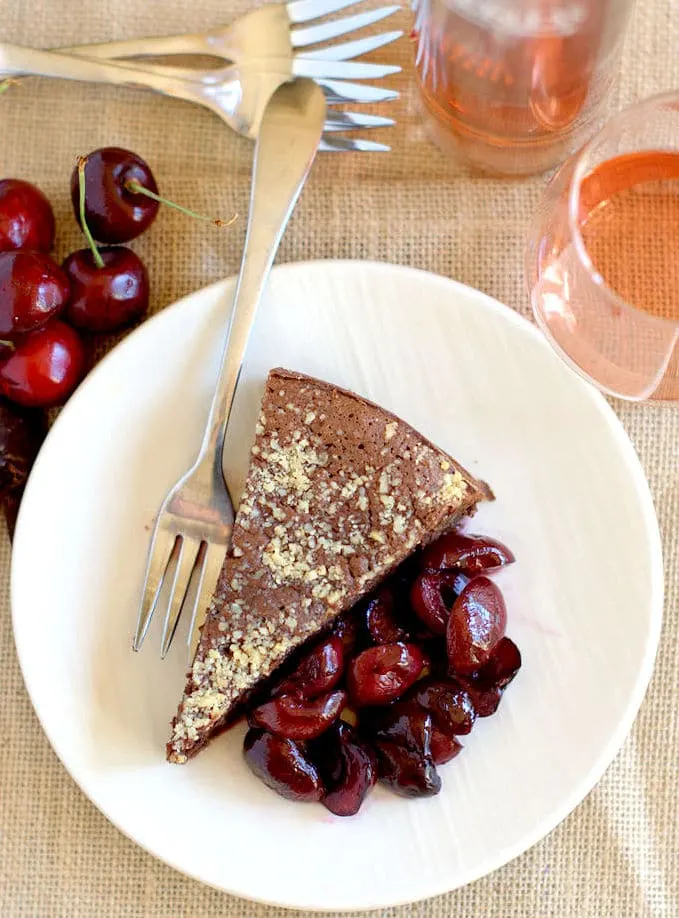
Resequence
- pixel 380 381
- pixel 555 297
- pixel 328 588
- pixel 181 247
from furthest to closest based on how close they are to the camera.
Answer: pixel 181 247, pixel 380 381, pixel 328 588, pixel 555 297

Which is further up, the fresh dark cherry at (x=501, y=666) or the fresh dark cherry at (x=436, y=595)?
the fresh dark cherry at (x=436, y=595)

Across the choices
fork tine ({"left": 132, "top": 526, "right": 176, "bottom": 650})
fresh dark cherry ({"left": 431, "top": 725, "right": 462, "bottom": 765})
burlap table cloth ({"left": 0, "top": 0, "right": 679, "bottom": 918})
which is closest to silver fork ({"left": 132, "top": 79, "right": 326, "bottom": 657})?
fork tine ({"left": 132, "top": 526, "right": 176, "bottom": 650})

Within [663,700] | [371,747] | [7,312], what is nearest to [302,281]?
[7,312]

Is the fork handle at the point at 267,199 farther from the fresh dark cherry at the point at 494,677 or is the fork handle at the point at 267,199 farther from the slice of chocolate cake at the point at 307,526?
the fresh dark cherry at the point at 494,677

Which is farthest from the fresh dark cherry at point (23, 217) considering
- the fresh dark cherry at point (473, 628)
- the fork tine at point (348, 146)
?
the fresh dark cherry at point (473, 628)

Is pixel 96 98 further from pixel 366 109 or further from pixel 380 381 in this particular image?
pixel 380 381
